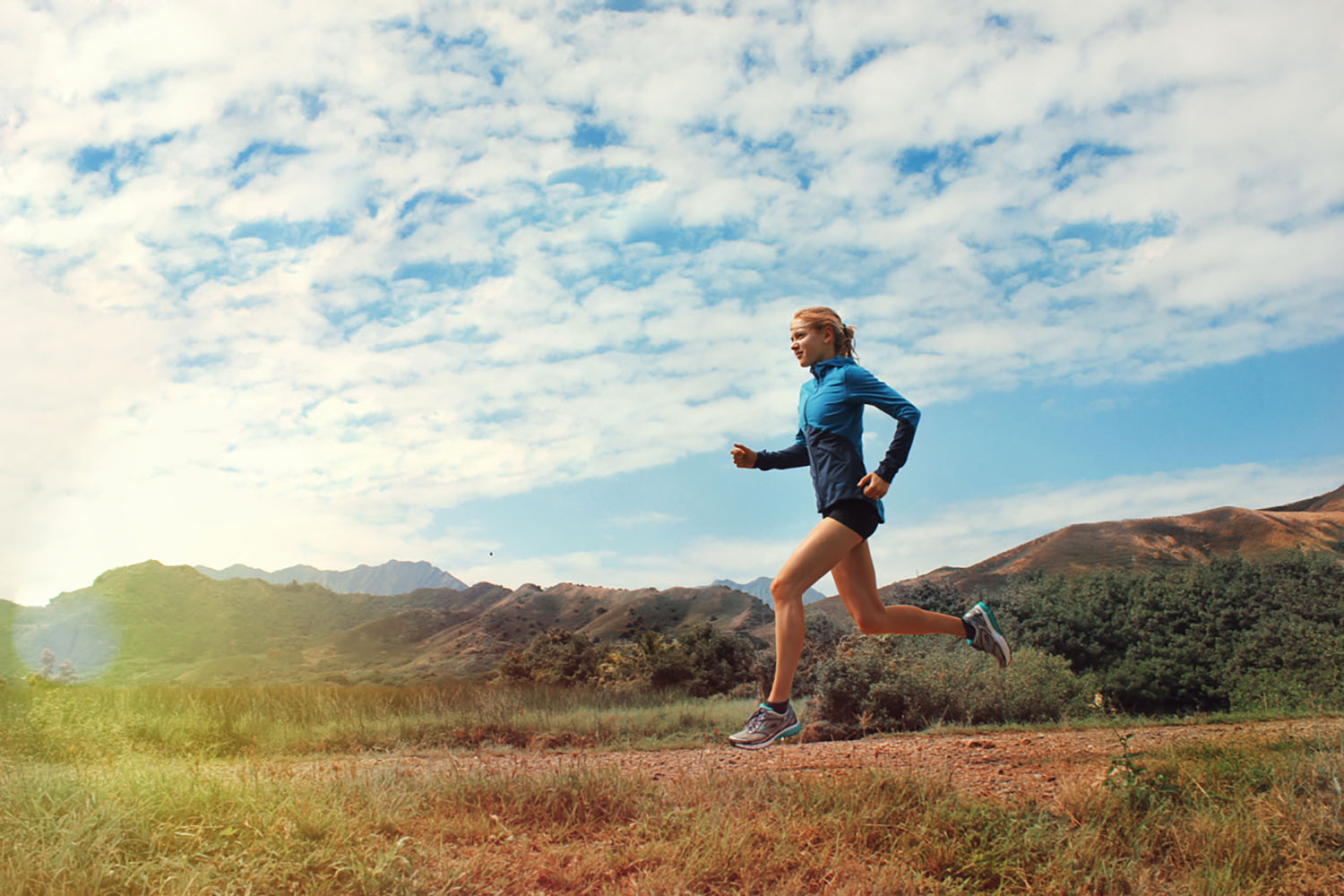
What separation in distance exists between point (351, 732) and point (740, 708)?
5.98m

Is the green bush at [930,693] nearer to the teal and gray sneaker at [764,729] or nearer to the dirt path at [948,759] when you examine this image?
the dirt path at [948,759]

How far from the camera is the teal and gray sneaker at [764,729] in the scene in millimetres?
5362

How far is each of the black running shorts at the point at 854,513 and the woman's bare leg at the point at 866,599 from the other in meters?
0.24

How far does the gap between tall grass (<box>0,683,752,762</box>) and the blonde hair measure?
6644 millimetres

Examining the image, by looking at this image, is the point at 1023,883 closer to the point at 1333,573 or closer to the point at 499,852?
the point at 499,852

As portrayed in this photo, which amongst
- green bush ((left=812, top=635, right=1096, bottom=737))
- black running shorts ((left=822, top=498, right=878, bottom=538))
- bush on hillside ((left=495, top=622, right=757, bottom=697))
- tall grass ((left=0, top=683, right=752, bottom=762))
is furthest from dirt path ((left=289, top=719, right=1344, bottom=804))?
bush on hillside ((left=495, top=622, right=757, bottom=697))

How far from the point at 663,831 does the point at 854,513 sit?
2.41m

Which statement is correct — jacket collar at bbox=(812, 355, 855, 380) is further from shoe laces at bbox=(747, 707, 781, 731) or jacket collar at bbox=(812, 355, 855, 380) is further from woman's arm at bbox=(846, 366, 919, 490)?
shoe laces at bbox=(747, 707, 781, 731)

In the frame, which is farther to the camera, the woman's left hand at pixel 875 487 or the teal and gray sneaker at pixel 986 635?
the teal and gray sneaker at pixel 986 635

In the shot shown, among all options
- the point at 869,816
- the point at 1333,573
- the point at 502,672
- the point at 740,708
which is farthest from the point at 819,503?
the point at 1333,573

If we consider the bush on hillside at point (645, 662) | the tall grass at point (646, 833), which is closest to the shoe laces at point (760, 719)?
the tall grass at point (646, 833)

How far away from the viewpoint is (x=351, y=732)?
465 inches

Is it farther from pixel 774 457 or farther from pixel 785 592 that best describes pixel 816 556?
pixel 774 457

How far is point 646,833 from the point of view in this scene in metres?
5.34
